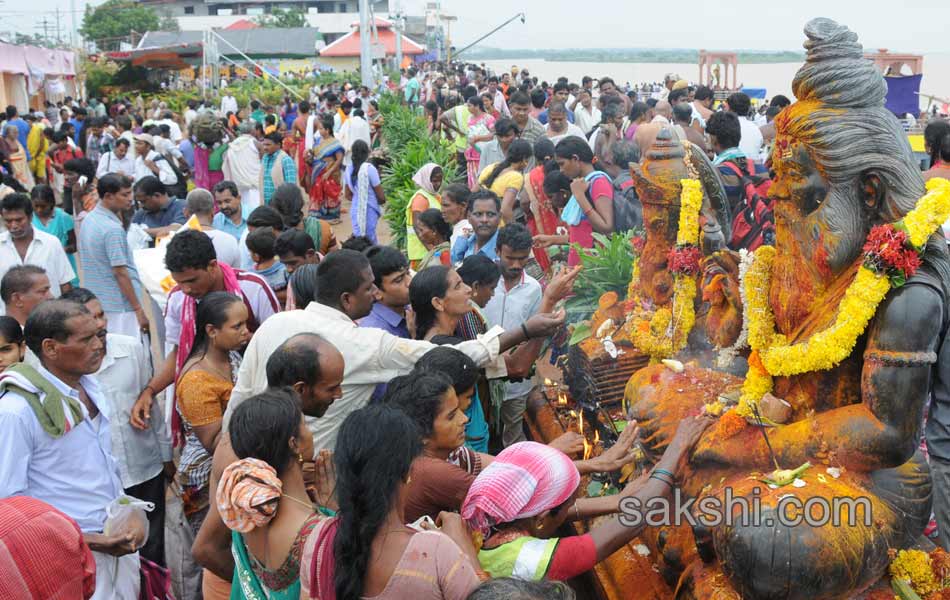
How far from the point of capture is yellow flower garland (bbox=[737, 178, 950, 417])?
124 inches

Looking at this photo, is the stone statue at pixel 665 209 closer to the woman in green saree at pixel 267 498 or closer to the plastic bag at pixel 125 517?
the woman in green saree at pixel 267 498

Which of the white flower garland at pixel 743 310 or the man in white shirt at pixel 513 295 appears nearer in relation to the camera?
the white flower garland at pixel 743 310

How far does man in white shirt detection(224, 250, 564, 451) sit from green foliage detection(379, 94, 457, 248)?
7.32 meters

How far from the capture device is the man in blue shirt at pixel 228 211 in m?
7.74

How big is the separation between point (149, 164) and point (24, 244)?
19.2 ft

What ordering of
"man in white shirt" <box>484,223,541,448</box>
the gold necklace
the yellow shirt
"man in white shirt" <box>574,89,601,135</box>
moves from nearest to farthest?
Result: 1. the gold necklace
2. "man in white shirt" <box>484,223,541,448</box>
3. the yellow shirt
4. "man in white shirt" <box>574,89,601,135</box>

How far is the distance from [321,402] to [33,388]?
1.12m

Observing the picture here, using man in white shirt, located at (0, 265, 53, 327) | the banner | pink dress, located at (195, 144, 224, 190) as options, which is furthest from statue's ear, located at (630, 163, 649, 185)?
the banner

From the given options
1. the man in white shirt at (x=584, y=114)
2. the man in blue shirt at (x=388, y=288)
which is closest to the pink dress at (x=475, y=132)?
the man in white shirt at (x=584, y=114)

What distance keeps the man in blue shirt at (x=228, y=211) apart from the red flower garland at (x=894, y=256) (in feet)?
18.6

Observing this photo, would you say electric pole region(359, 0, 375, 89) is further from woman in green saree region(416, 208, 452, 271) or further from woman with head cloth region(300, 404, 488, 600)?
woman with head cloth region(300, 404, 488, 600)

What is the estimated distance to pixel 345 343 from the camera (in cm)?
404

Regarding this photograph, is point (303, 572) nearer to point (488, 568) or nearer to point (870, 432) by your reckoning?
point (488, 568)

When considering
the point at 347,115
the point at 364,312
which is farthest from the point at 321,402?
the point at 347,115
